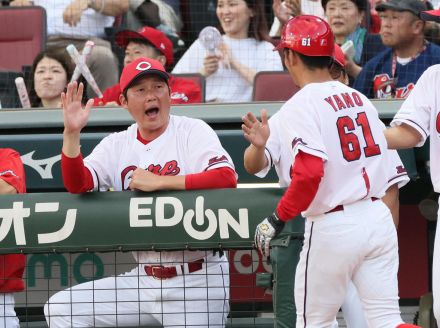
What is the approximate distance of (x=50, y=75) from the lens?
6.79 m

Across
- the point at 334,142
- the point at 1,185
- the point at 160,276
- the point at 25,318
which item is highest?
the point at 334,142

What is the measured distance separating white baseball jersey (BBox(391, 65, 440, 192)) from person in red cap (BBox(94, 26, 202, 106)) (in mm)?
2113

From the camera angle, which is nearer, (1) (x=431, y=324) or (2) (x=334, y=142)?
(2) (x=334, y=142)

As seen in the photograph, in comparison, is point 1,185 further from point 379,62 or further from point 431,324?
point 379,62

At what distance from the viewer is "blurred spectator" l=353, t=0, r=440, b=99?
638 cm

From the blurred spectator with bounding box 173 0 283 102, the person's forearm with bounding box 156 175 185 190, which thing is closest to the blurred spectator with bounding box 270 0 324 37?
the blurred spectator with bounding box 173 0 283 102

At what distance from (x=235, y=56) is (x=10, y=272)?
2.94m

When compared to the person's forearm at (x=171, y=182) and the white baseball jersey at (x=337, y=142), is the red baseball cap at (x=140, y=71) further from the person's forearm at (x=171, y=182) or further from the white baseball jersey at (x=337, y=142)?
the white baseball jersey at (x=337, y=142)

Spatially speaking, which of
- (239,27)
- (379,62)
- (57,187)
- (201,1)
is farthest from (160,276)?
(201,1)

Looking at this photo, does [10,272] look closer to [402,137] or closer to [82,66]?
[402,137]

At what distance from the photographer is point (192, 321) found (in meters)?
4.47

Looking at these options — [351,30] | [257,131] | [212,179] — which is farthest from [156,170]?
[351,30]

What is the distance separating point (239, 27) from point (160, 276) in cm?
304

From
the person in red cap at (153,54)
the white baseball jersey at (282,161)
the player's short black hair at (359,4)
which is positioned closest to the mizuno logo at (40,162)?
the person in red cap at (153,54)
